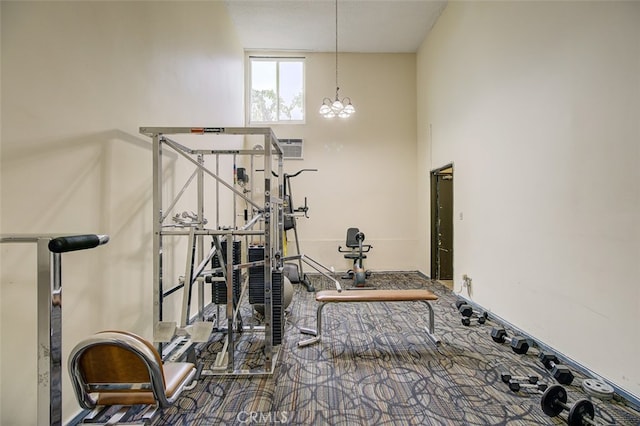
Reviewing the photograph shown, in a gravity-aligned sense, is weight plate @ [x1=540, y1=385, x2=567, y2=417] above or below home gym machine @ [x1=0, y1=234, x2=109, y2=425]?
below

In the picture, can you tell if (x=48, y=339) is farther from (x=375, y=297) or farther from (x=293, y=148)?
(x=293, y=148)

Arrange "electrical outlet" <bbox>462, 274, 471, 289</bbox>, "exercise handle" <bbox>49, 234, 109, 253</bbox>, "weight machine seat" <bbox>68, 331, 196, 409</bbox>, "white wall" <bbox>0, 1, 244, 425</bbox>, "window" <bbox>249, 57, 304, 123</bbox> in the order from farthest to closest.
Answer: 1. "window" <bbox>249, 57, 304, 123</bbox>
2. "electrical outlet" <bbox>462, 274, 471, 289</bbox>
3. "white wall" <bbox>0, 1, 244, 425</bbox>
4. "weight machine seat" <bbox>68, 331, 196, 409</bbox>
5. "exercise handle" <bbox>49, 234, 109, 253</bbox>

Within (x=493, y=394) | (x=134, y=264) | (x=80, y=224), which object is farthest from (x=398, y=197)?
(x=80, y=224)

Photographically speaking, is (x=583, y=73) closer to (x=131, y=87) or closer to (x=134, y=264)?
(x=131, y=87)

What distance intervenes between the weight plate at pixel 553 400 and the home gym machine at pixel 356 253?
3398mm

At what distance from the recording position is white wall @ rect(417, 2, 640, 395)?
2025 millimetres

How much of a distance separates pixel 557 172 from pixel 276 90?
542 centimetres

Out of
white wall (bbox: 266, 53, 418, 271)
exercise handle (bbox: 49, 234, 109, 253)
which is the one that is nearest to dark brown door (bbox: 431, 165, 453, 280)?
white wall (bbox: 266, 53, 418, 271)

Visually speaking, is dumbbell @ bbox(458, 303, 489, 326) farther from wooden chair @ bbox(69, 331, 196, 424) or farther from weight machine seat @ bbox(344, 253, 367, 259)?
wooden chair @ bbox(69, 331, 196, 424)

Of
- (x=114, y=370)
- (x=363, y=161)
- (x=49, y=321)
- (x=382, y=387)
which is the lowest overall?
(x=382, y=387)

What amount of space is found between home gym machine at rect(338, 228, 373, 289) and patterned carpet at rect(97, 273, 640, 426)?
5.79 feet

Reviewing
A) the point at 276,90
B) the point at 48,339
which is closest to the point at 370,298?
the point at 48,339

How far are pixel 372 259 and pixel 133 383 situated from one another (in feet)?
17.5

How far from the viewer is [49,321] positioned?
1.04 metres
